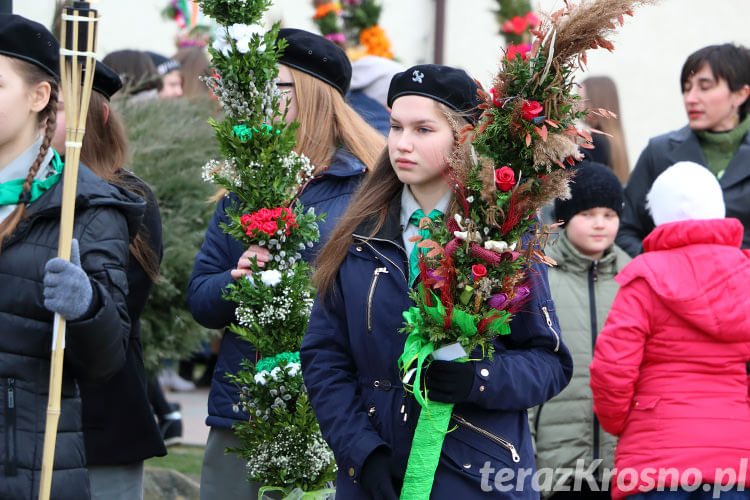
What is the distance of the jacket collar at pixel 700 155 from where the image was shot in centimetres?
555

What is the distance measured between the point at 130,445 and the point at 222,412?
0.42 m

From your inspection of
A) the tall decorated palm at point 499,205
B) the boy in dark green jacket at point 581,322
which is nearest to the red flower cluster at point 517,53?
the tall decorated palm at point 499,205

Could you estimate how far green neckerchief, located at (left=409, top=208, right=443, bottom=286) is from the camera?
307 centimetres

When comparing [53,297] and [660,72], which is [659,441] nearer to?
[53,297]

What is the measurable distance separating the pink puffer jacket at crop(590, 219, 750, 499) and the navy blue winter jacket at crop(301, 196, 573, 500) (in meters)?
1.16

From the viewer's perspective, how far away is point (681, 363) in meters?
4.23

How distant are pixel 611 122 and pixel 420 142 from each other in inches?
141

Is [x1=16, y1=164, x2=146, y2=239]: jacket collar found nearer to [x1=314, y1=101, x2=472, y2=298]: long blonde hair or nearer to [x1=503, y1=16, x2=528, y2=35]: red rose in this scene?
[x1=314, y1=101, x2=472, y2=298]: long blonde hair

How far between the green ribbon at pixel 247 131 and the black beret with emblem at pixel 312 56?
47 cm

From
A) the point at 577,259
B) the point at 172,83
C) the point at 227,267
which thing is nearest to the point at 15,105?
the point at 227,267

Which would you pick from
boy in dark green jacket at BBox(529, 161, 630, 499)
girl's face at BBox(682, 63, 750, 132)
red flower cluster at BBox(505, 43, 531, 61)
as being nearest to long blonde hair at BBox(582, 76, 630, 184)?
girl's face at BBox(682, 63, 750, 132)

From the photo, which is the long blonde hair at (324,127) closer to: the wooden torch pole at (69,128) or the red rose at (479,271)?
the wooden torch pole at (69,128)

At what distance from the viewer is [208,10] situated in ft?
12.6

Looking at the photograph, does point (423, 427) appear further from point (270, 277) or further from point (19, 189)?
point (19, 189)
